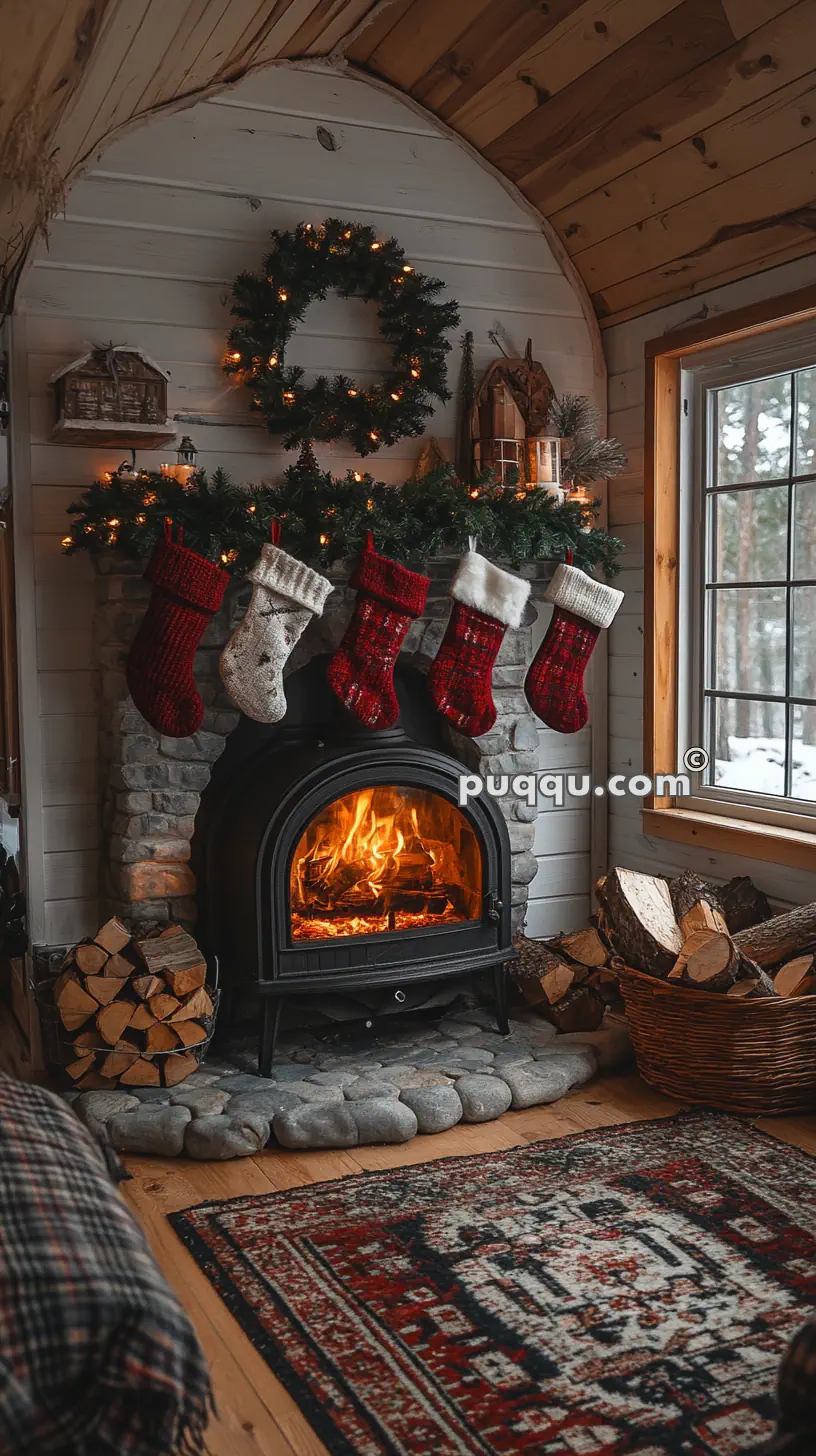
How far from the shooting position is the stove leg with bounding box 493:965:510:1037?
3527 mm

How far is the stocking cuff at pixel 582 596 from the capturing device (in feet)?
11.6

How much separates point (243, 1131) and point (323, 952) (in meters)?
0.53

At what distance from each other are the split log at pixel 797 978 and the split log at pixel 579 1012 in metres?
0.62

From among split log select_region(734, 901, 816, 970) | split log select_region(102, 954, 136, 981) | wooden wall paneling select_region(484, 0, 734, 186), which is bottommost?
split log select_region(102, 954, 136, 981)

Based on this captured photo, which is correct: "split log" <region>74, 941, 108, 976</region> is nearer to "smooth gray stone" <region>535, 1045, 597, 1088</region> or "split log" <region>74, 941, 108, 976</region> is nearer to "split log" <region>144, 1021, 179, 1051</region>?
"split log" <region>144, 1021, 179, 1051</region>

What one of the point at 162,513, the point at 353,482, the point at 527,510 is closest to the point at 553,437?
the point at 527,510

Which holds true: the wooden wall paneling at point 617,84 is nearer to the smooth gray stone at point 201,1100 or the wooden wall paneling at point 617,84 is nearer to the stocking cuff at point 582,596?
the stocking cuff at point 582,596

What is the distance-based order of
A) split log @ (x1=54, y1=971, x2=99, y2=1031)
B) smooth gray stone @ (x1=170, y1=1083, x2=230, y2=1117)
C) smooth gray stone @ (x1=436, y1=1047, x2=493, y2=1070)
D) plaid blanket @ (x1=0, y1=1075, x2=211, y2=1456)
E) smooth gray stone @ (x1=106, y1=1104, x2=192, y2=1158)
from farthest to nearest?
smooth gray stone @ (x1=436, y1=1047, x2=493, y2=1070) → split log @ (x1=54, y1=971, x2=99, y2=1031) → smooth gray stone @ (x1=170, y1=1083, x2=230, y2=1117) → smooth gray stone @ (x1=106, y1=1104, x2=192, y2=1158) → plaid blanket @ (x1=0, y1=1075, x2=211, y2=1456)

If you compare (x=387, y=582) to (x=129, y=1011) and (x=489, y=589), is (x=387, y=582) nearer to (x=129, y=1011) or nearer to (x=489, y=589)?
(x=489, y=589)

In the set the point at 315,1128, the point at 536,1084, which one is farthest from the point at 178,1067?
the point at 536,1084

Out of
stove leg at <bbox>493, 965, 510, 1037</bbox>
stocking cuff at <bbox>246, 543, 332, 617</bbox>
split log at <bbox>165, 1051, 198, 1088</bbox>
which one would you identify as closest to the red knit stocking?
stocking cuff at <bbox>246, 543, 332, 617</bbox>

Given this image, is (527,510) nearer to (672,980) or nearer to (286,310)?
(286,310)

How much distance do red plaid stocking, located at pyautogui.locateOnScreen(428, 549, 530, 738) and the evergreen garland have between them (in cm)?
12

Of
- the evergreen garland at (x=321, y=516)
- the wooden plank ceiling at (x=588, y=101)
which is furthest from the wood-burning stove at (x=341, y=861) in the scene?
the wooden plank ceiling at (x=588, y=101)
